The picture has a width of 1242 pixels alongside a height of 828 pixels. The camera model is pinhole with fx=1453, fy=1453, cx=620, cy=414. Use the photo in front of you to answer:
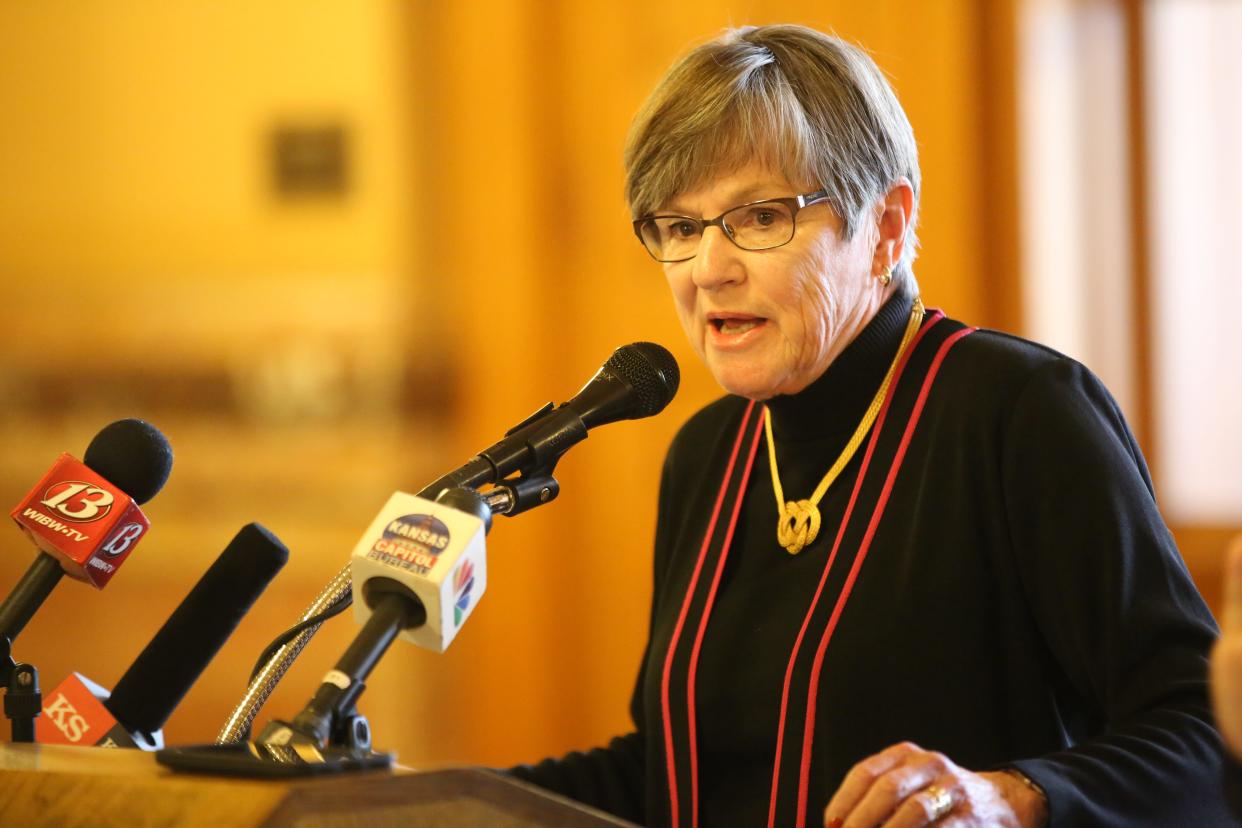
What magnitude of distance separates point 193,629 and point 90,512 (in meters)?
0.15

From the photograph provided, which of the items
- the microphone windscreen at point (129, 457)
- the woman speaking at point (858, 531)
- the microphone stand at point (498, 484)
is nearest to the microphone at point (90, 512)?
the microphone windscreen at point (129, 457)

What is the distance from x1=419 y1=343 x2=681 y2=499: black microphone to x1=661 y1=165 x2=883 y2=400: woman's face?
0.62 ft

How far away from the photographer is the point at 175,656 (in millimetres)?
1431

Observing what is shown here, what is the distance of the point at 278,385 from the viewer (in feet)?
16.6

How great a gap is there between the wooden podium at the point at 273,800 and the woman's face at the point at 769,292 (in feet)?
2.24

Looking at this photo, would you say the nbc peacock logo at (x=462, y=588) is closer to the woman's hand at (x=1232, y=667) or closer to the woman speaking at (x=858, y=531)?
the woman speaking at (x=858, y=531)

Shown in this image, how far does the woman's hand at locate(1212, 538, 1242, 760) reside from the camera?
2.67 ft

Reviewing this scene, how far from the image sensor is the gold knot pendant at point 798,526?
1600mm

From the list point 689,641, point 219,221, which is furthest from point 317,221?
point 689,641

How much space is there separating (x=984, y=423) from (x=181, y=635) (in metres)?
0.83

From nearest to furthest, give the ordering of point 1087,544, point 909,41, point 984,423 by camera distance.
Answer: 1. point 1087,544
2. point 984,423
3. point 909,41

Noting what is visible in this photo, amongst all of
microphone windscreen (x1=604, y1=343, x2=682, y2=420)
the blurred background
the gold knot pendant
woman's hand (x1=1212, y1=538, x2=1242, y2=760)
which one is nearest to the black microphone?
microphone windscreen (x1=604, y1=343, x2=682, y2=420)

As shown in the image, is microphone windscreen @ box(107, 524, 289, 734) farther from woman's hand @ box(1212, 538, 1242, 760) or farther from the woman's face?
woman's hand @ box(1212, 538, 1242, 760)

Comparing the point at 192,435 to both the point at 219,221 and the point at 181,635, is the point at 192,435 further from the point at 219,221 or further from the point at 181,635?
the point at 181,635
